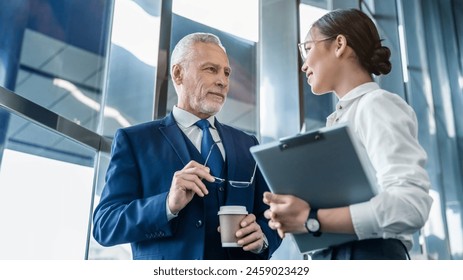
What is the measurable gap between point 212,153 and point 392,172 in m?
0.59

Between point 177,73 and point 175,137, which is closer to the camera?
point 175,137

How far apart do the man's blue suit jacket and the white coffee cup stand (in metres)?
0.13

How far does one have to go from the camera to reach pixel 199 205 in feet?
4.13

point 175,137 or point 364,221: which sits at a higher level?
point 175,137

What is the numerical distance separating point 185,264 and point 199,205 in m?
0.17

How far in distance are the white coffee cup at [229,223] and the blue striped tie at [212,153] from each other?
22 centimetres

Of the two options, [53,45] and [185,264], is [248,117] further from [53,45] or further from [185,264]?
[185,264]

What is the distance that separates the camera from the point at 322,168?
908 millimetres

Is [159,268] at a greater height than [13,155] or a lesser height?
lesser

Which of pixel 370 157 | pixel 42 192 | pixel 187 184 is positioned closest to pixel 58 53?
pixel 42 192

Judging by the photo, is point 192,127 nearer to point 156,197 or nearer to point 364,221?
point 156,197

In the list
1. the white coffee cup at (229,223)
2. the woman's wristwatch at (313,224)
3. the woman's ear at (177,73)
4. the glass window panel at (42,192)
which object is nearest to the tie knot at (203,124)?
the woman's ear at (177,73)

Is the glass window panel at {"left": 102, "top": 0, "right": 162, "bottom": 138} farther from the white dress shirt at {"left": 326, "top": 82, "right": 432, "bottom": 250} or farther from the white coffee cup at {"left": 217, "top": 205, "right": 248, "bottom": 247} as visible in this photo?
the white dress shirt at {"left": 326, "top": 82, "right": 432, "bottom": 250}

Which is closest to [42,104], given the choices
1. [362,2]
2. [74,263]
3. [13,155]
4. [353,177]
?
[13,155]
